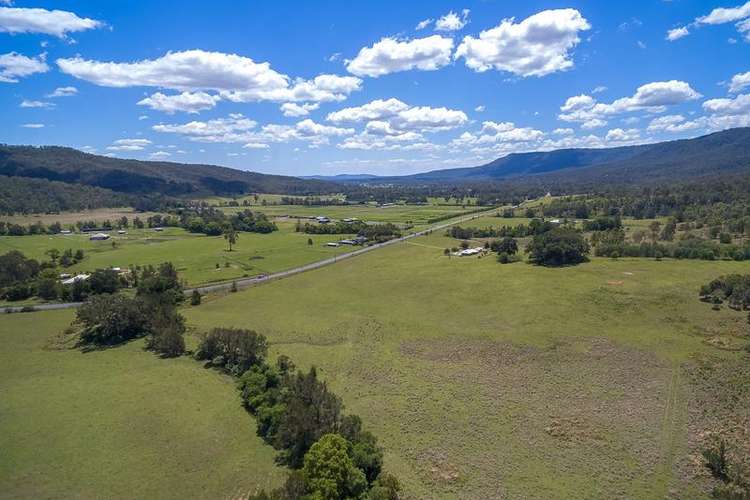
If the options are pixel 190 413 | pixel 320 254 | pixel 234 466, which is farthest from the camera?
pixel 320 254

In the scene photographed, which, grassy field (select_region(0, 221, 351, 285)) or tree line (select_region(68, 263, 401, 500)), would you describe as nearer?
tree line (select_region(68, 263, 401, 500))

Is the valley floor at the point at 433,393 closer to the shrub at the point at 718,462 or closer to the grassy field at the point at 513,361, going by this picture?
the grassy field at the point at 513,361

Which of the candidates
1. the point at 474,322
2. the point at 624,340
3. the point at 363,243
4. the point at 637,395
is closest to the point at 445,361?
the point at 474,322

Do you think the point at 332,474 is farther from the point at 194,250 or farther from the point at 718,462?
the point at 194,250

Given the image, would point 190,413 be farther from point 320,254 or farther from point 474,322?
point 320,254

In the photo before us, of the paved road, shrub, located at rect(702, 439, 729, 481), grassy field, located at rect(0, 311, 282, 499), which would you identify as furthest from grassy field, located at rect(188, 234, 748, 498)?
grassy field, located at rect(0, 311, 282, 499)

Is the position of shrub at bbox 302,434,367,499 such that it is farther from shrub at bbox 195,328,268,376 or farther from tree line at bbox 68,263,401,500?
shrub at bbox 195,328,268,376

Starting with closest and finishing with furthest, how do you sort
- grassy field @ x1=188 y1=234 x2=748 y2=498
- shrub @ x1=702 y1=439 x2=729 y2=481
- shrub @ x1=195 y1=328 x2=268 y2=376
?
shrub @ x1=702 y1=439 x2=729 y2=481, grassy field @ x1=188 y1=234 x2=748 y2=498, shrub @ x1=195 y1=328 x2=268 y2=376

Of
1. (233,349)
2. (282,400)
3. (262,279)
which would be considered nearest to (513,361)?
(282,400)
